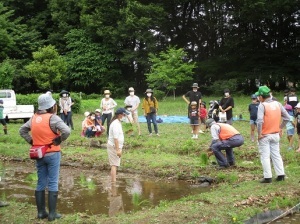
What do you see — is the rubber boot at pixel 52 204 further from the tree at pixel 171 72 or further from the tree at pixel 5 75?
the tree at pixel 5 75

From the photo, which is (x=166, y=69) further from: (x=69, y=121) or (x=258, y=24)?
(x=69, y=121)

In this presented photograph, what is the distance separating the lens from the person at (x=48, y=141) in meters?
6.18

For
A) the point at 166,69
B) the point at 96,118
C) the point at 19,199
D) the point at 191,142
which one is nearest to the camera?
the point at 19,199

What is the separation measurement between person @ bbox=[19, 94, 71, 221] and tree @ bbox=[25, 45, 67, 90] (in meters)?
27.8

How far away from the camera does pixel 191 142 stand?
12.6 metres

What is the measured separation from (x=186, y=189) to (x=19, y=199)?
3.32 meters

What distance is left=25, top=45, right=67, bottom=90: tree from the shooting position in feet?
109

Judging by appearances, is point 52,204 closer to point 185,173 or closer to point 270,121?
point 185,173

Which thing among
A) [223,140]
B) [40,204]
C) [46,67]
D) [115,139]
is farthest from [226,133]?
[46,67]

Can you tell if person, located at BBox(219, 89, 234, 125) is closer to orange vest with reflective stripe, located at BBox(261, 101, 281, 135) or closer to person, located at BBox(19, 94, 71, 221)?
orange vest with reflective stripe, located at BBox(261, 101, 281, 135)

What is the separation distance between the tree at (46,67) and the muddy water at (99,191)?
23511 mm

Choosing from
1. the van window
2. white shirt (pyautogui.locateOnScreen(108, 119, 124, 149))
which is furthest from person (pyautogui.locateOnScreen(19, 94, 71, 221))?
the van window

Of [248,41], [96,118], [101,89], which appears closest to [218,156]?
[96,118]

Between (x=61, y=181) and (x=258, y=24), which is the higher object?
(x=258, y=24)
